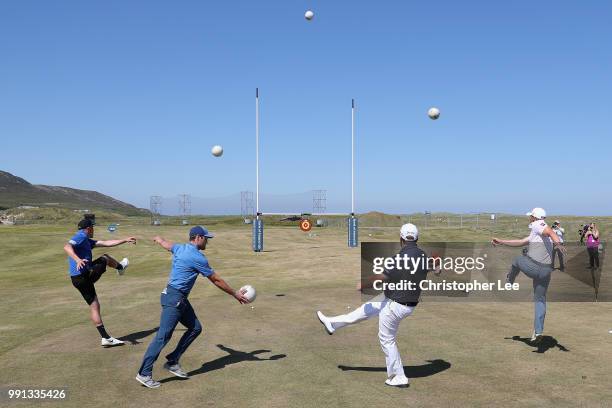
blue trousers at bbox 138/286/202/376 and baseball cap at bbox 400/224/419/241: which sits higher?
baseball cap at bbox 400/224/419/241

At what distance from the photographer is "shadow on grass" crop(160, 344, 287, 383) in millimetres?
8367

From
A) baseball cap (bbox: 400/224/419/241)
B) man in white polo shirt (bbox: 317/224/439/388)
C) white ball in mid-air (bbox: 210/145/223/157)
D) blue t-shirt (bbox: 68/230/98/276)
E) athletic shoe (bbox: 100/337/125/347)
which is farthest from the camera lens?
white ball in mid-air (bbox: 210/145/223/157)

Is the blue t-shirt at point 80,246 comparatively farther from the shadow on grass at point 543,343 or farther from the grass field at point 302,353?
the shadow on grass at point 543,343

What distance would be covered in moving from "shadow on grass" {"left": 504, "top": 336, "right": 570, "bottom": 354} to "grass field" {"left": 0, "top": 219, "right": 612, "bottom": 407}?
1.5 inches

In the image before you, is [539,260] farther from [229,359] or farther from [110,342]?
[110,342]

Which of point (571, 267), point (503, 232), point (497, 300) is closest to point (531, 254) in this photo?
point (497, 300)

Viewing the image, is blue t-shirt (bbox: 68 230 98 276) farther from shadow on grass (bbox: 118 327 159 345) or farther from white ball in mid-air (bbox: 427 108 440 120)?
white ball in mid-air (bbox: 427 108 440 120)

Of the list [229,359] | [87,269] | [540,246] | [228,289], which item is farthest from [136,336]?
[540,246]

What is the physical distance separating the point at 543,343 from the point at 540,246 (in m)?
1.96

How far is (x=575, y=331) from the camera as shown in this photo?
1088cm

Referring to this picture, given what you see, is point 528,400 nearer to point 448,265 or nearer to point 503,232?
point 448,265

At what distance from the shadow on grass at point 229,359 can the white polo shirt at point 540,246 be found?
5.05m

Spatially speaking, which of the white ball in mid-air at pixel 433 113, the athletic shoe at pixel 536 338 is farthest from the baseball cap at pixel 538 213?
the white ball in mid-air at pixel 433 113

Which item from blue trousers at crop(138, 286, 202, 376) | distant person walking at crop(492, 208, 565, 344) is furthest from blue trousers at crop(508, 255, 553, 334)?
blue trousers at crop(138, 286, 202, 376)
